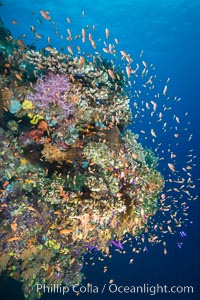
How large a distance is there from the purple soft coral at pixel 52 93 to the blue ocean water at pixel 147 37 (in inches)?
736

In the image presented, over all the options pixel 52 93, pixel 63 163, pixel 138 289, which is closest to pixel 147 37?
pixel 138 289

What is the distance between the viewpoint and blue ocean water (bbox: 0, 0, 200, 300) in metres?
29.8

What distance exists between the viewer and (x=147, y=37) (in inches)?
1692

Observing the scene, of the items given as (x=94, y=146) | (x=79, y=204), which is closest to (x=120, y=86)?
(x=94, y=146)

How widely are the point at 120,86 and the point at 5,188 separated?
455 cm

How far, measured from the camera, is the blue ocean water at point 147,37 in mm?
29766

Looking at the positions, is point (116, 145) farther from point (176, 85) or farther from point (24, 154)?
point (176, 85)

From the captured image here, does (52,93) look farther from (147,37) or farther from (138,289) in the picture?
(147,37)

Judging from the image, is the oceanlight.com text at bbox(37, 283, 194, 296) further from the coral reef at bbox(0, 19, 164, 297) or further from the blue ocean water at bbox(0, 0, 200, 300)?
the coral reef at bbox(0, 19, 164, 297)

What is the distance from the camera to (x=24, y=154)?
652cm

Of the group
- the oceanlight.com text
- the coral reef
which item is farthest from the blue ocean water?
the coral reef

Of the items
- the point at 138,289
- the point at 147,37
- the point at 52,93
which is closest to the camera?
the point at 52,93

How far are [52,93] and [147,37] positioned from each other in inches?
1663

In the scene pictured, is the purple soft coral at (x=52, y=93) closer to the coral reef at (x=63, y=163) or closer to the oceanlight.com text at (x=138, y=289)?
the coral reef at (x=63, y=163)
